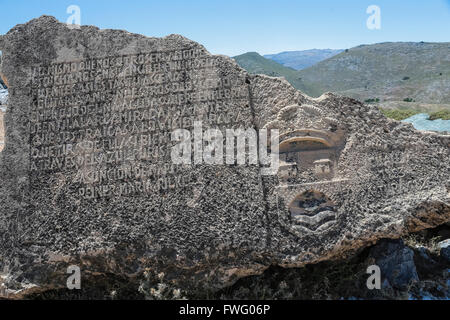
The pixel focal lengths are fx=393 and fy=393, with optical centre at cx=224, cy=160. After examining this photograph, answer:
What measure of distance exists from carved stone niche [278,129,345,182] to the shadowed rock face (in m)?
0.01

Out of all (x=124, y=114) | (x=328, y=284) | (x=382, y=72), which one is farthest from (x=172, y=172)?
(x=382, y=72)

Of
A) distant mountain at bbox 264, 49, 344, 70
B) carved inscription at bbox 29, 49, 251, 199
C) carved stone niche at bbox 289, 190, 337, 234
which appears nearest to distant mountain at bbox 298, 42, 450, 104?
distant mountain at bbox 264, 49, 344, 70

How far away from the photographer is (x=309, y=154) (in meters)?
3.67

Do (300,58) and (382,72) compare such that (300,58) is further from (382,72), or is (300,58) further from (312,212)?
(312,212)

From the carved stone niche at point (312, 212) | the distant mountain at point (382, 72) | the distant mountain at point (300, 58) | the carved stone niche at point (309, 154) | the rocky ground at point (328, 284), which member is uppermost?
the distant mountain at point (300, 58)

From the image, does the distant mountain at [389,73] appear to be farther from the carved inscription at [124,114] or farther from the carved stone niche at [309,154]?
the carved inscription at [124,114]

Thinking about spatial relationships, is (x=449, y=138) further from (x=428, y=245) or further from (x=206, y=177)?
(x=206, y=177)

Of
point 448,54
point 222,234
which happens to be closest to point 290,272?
point 222,234

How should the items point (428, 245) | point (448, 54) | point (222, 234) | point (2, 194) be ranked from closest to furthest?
point (222, 234) → point (2, 194) → point (428, 245) → point (448, 54)

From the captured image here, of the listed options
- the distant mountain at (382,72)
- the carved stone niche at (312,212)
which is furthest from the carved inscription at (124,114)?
the distant mountain at (382,72)

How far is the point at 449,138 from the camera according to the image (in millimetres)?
3773

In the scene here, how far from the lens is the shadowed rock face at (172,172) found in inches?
135

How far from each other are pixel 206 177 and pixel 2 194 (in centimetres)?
187

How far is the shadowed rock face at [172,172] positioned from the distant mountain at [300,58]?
68.0 m
